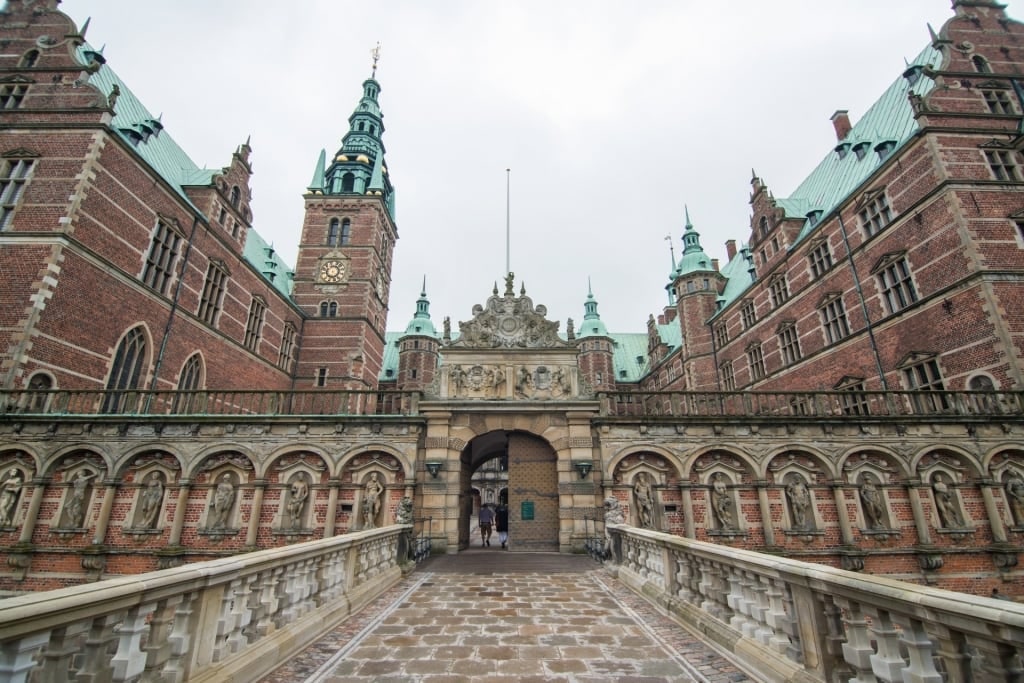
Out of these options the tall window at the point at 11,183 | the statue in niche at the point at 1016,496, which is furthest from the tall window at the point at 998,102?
the tall window at the point at 11,183

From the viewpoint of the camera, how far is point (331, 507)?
12742mm

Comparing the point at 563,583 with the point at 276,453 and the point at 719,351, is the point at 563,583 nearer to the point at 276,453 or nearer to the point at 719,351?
the point at 276,453

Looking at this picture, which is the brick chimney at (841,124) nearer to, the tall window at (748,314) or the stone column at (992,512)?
the tall window at (748,314)

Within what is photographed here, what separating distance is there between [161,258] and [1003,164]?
32.2m

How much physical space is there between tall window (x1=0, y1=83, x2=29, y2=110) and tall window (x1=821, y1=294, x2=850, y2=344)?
3279cm

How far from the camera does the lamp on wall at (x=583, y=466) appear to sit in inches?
508

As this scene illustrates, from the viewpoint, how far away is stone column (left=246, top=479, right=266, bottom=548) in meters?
12.4

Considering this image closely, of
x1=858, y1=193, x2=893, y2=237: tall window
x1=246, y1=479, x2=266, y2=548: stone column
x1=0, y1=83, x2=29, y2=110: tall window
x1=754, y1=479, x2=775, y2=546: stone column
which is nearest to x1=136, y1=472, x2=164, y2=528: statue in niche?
x1=246, y1=479, x2=266, y2=548: stone column

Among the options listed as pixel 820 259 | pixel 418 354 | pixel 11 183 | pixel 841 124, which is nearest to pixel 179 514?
pixel 11 183

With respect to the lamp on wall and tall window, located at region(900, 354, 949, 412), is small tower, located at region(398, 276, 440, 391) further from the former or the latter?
tall window, located at region(900, 354, 949, 412)

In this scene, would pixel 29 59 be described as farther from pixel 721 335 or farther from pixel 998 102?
pixel 998 102

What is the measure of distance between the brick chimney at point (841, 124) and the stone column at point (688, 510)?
2336cm

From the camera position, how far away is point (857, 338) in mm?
19016

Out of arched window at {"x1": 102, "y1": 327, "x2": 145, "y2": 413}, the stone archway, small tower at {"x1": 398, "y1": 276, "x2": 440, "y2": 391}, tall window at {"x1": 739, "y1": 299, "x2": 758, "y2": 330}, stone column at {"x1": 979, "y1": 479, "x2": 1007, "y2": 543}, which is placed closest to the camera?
stone column at {"x1": 979, "y1": 479, "x2": 1007, "y2": 543}
